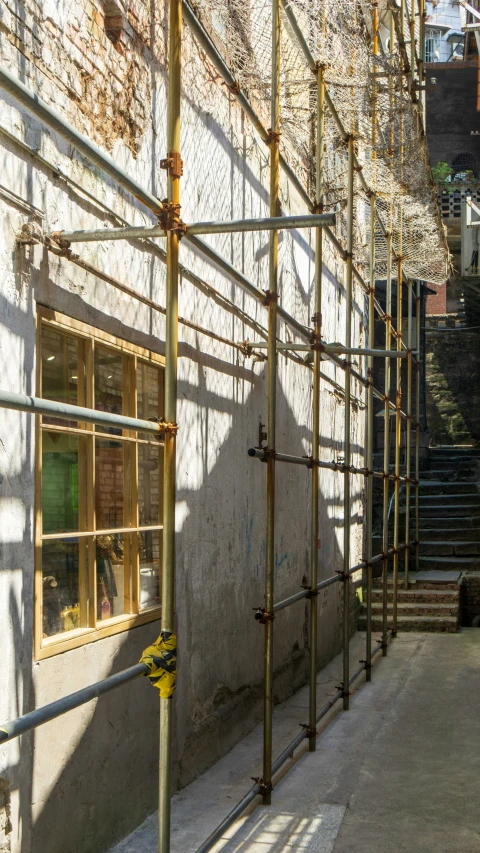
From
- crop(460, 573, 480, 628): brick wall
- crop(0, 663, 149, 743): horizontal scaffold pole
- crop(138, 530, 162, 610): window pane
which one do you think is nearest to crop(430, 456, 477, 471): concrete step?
crop(460, 573, 480, 628): brick wall

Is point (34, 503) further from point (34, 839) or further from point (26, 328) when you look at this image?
point (34, 839)

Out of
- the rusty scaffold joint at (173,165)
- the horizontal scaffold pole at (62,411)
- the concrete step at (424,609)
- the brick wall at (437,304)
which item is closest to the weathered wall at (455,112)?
the brick wall at (437,304)

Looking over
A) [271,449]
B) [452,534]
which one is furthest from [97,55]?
[452,534]

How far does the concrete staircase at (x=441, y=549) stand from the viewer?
1002 cm

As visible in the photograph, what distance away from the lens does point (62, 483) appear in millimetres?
3686

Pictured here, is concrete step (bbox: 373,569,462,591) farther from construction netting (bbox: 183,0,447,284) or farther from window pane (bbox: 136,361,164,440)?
window pane (bbox: 136,361,164,440)

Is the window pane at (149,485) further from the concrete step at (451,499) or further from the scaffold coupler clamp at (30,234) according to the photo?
the concrete step at (451,499)

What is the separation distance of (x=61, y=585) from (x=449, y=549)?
29.7 feet

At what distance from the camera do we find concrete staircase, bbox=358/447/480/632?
1002 cm

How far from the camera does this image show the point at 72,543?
3.74 meters

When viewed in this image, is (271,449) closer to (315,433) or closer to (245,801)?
(315,433)

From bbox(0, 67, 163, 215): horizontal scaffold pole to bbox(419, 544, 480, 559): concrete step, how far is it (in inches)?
374

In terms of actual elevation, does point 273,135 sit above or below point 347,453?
above

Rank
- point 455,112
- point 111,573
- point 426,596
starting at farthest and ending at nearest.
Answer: point 455,112 → point 426,596 → point 111,573
